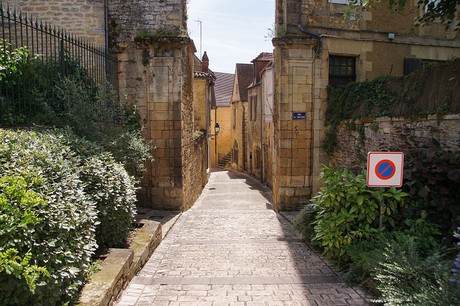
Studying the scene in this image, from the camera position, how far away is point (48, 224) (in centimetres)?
308

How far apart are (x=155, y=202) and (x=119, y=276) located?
17.6 ft

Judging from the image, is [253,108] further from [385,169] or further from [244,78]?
[385,169]

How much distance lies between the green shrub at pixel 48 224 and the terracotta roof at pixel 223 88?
3017 centimetres

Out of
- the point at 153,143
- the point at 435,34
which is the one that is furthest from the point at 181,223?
the point at 435,34

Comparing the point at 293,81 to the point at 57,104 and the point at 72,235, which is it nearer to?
the point at 57,104

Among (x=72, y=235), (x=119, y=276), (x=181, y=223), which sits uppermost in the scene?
(x=72, y=235)

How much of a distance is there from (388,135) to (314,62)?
333 cm

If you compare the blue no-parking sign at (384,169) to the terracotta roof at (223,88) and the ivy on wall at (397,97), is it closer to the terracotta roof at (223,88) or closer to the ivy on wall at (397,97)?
the ivy on wall at (397,97)

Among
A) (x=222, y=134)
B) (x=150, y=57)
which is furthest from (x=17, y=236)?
(x=222, y=134)

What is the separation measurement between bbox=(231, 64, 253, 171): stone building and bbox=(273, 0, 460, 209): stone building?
16.9 metres

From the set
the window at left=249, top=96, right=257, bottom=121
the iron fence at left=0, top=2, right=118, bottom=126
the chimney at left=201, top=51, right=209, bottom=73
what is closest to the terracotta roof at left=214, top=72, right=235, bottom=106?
the chimney at left=201, top=51, right=209, bottom=73

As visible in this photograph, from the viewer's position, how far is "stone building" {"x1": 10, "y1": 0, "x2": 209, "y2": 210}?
9117mm

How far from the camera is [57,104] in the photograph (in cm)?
681

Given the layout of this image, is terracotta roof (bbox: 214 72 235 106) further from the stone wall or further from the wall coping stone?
the wall coping stone
